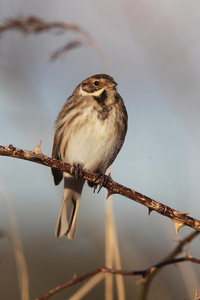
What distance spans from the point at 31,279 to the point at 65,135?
2.33 m

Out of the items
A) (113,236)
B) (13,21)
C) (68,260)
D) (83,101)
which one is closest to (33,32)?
(13,21)

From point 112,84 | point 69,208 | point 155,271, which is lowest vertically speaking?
point 155,271

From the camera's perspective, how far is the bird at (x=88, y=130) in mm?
3781

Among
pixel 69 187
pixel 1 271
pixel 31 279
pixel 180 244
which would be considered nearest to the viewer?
pixel 180 244

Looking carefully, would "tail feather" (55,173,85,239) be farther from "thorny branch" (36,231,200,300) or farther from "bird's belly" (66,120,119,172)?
"thorny branch" (36,231,200,300)

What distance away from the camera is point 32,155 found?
205 centimetres

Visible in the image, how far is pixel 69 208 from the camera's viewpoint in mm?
4223

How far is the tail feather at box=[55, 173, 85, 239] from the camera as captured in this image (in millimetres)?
3885

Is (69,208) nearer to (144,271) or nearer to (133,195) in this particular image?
(133,195)

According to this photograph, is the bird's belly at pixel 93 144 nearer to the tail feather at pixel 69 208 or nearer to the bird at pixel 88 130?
the bird at pixel 88 130

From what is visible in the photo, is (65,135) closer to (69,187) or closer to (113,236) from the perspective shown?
(69,187)

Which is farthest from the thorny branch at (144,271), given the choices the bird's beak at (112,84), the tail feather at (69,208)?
the bird's beak at (112,84)

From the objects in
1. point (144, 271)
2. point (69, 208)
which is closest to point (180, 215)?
point (144, 271)

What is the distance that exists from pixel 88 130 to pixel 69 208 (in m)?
0.91
